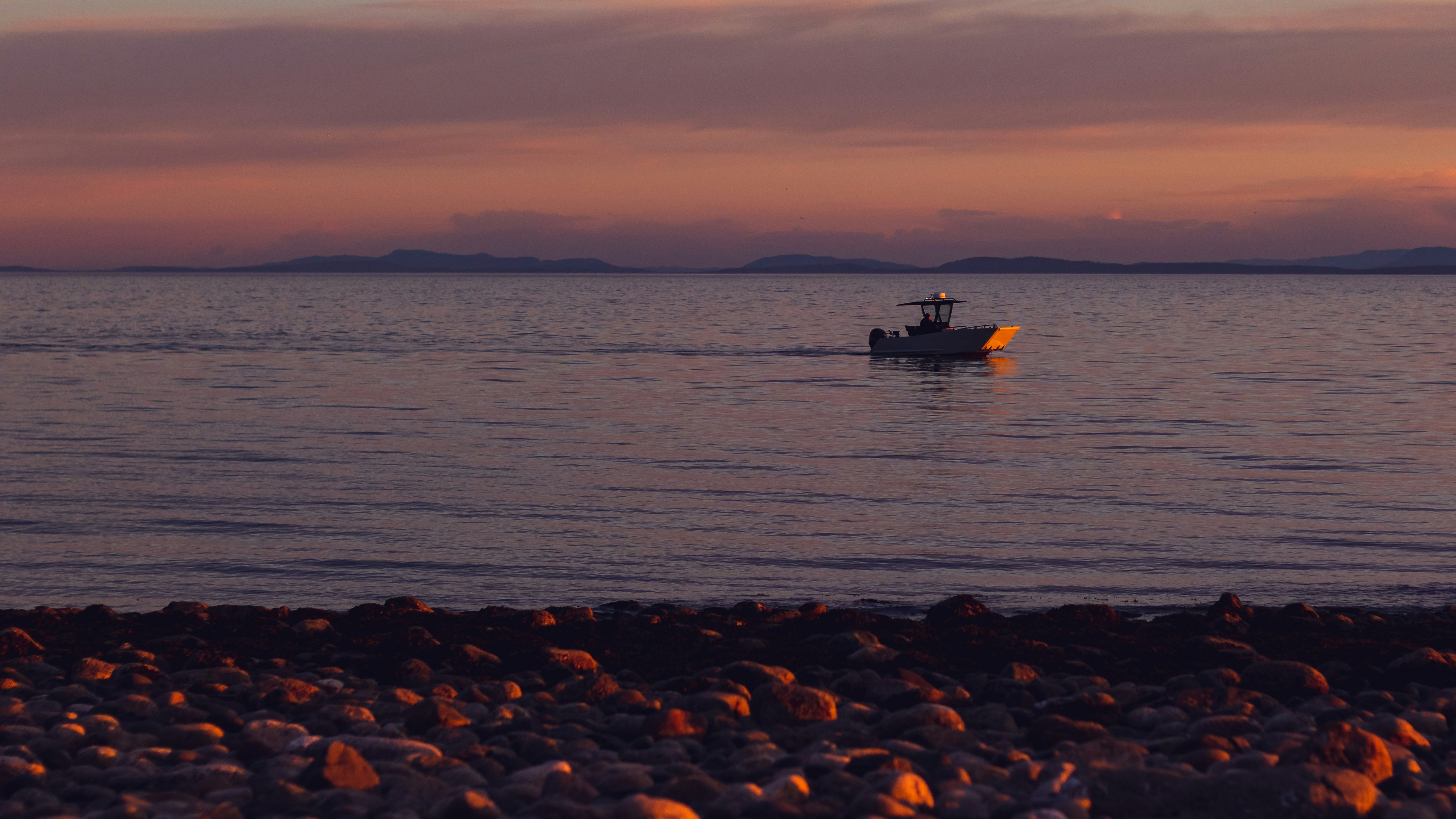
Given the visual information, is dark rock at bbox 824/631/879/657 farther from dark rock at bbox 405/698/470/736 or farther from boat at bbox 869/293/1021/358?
boat at bbox 869/293/1021/358

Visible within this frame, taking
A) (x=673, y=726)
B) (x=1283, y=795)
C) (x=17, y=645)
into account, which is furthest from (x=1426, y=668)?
(x=17, y=645)

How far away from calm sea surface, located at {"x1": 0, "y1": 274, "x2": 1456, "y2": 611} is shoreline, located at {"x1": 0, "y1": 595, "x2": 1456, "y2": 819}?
249 centimetres

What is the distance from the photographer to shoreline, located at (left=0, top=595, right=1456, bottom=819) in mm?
7359

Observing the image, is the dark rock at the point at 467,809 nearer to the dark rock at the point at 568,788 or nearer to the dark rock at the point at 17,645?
the dark rock at the point at 568,788

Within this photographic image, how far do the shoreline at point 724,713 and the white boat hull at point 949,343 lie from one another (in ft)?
145

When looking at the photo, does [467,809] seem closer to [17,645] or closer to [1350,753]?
[1350,753]

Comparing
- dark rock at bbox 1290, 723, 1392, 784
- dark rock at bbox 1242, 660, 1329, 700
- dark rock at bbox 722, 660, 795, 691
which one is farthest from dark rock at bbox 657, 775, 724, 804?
dark rock at bbox 1242, 660, 1329, 700

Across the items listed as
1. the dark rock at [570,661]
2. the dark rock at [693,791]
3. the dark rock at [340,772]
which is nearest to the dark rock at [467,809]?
the dark rock at [340,772]

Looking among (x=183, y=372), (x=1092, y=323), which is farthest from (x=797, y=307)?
(x=183, y=372)

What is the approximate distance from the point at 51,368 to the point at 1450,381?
156 feet

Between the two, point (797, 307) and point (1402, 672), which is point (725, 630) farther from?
point (797, 307)

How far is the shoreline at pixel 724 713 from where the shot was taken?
7.36 meters

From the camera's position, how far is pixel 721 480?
23.4 meters

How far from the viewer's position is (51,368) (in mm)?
→ 48812
